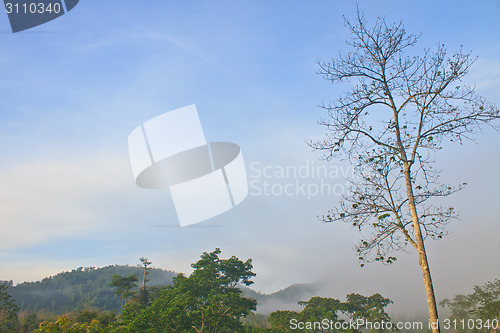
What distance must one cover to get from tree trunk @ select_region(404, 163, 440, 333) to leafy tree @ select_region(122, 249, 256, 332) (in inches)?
876

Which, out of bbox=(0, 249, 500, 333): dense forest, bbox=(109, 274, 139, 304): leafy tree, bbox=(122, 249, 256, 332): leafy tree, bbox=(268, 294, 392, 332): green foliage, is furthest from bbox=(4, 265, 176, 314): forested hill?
bbox=(122, 249, 256, 332): leafy tree

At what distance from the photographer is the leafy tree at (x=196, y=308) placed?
2630 centimetres

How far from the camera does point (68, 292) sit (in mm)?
162000

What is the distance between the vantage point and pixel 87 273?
188 m

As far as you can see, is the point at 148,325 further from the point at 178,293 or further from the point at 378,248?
the point at 378,248

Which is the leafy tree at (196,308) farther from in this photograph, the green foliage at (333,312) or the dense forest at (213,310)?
the green foliage at (333,312)

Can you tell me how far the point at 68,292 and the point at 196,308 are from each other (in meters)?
165

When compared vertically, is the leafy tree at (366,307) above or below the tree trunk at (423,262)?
below

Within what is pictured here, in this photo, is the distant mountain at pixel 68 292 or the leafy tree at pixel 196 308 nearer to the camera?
the leafy tree at pixel 196 308

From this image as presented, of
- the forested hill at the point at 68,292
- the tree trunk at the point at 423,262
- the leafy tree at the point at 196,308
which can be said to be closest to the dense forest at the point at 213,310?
the leafy tree at the point at 196,308

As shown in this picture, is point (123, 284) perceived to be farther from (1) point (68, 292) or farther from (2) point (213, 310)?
(1) point (68, 292)

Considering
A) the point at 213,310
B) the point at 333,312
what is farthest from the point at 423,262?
the point at 333,312

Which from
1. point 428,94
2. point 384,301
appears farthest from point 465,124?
point 384,301

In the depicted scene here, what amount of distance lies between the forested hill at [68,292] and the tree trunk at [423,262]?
13924cm
